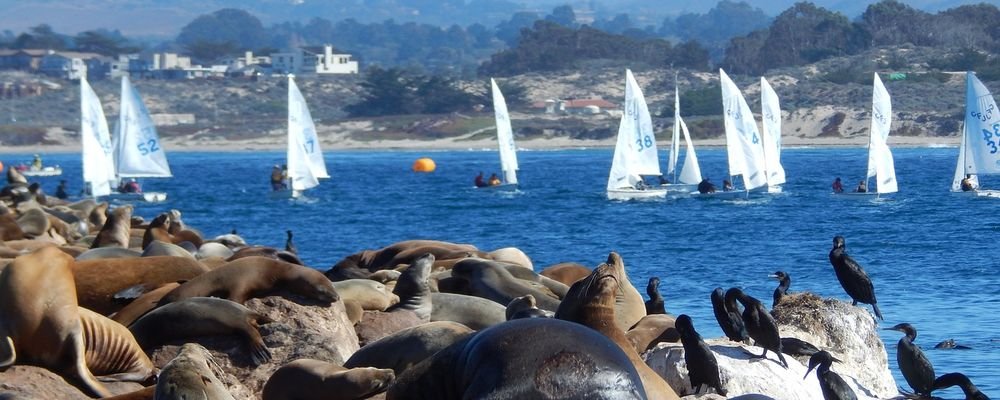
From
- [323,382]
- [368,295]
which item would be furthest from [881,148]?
[323,382]

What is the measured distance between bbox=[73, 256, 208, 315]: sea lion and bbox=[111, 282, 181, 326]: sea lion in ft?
0.88

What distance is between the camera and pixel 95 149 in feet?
170

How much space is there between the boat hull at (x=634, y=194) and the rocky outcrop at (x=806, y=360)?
40.5 metres

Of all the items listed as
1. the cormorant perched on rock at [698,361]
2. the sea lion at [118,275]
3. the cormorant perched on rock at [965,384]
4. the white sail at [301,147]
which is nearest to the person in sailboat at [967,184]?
the white sail at [301,147]

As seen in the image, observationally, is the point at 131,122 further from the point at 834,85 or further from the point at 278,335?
the point at 834,85

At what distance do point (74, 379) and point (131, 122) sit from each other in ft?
148

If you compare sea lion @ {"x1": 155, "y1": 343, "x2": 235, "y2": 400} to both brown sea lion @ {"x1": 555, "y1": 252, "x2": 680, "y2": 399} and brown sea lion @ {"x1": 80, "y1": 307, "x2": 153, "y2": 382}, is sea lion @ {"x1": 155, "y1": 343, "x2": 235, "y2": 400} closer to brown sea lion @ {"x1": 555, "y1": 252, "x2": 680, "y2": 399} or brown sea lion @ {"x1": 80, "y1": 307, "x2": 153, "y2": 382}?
brown sea lion @ {"x1": 555, "y1": 252, "x2": 680, "y2": 399}

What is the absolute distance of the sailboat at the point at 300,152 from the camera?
5444 cm

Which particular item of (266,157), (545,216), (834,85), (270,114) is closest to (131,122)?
(545,216)

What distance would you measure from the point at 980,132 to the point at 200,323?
144 ft

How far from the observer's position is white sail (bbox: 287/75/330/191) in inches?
2141

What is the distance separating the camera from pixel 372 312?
1148cm

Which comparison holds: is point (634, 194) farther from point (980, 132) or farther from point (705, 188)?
point (980, 132)

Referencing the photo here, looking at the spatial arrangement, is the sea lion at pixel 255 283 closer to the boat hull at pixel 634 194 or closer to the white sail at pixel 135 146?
the boat hull at pixel 634 194
